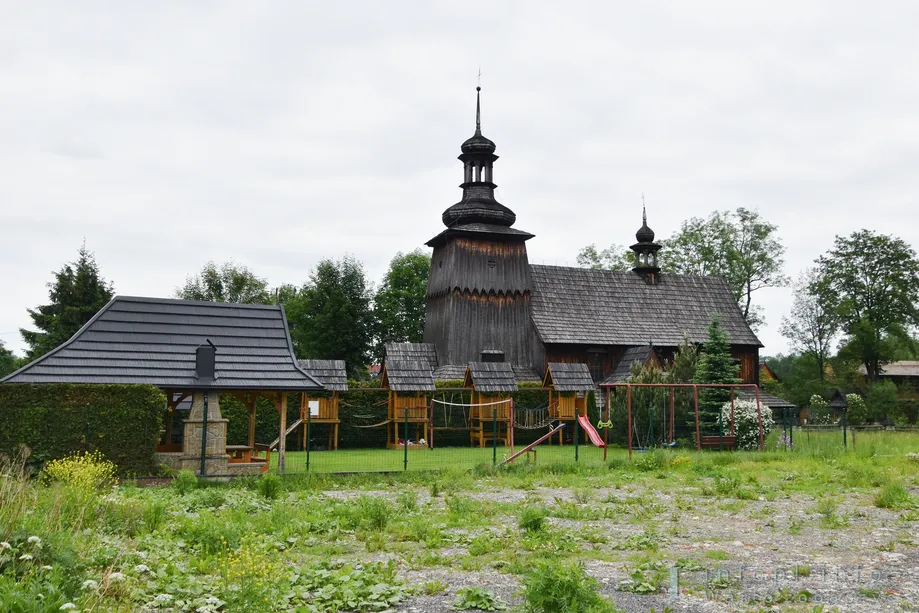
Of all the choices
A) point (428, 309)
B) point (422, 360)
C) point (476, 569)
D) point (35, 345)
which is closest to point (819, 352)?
point (428, 309)

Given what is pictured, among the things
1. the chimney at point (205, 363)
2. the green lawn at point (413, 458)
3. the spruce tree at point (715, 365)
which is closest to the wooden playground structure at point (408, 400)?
the green lawn at point (413, 458)

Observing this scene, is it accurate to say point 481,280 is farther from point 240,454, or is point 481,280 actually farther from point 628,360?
point 240,454

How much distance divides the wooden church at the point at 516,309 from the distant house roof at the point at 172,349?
14.9 metres

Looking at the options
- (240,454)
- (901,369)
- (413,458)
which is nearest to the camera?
(240,454)

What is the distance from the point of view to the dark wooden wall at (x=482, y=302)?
35125 millimetres

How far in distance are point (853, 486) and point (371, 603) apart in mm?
12304

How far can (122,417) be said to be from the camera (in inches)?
640

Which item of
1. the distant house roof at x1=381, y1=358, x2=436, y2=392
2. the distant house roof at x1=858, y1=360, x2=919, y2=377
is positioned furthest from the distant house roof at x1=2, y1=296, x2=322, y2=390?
the distant house roof at x1=858, y1=360, x2=919, y2=377

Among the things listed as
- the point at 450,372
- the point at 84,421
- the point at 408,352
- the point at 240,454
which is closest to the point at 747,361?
the point at 450,372

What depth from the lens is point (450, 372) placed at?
3362cm

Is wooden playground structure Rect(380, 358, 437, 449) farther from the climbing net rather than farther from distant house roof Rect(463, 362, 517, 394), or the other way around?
the climbing net

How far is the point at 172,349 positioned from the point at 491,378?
13.8 metres

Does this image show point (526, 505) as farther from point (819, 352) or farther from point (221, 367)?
point (819, 352)

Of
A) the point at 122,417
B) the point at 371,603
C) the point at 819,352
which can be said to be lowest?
the point at 371,603
